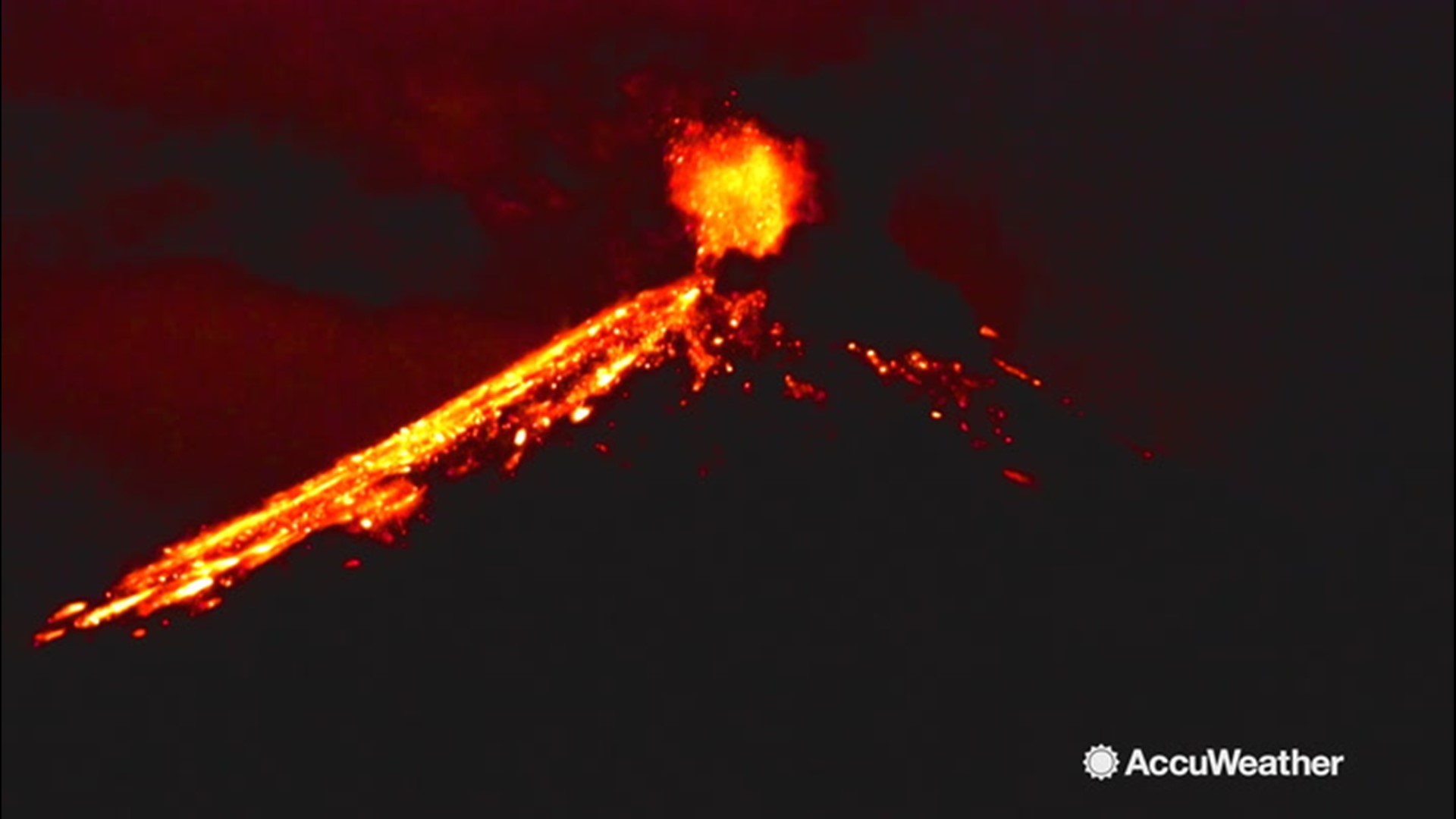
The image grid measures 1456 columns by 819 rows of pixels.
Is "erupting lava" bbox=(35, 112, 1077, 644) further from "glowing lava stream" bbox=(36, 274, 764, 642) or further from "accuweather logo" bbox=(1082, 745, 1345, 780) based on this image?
"accuweather logo" bbox=(1082, 745, 1345, 780)

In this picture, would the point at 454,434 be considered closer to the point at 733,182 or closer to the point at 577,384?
the point at 577,384

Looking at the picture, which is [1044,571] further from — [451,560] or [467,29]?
[467,29]

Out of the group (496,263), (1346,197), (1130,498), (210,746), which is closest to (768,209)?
(496,263)

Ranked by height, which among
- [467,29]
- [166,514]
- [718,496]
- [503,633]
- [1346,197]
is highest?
[467,29]

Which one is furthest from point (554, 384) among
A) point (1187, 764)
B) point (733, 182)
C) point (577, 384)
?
point (1187, 764)

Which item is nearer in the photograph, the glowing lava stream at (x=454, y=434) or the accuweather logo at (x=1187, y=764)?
the accuweather logo at (x=1187, y=764)

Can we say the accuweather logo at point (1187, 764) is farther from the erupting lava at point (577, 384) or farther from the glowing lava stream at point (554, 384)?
the glowing lava stream at point (554, 384)

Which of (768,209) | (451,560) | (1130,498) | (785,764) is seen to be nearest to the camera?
(785,764)

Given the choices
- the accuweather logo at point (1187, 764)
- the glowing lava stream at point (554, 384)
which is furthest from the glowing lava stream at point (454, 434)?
the accuweather logo at point (1187, 764)
